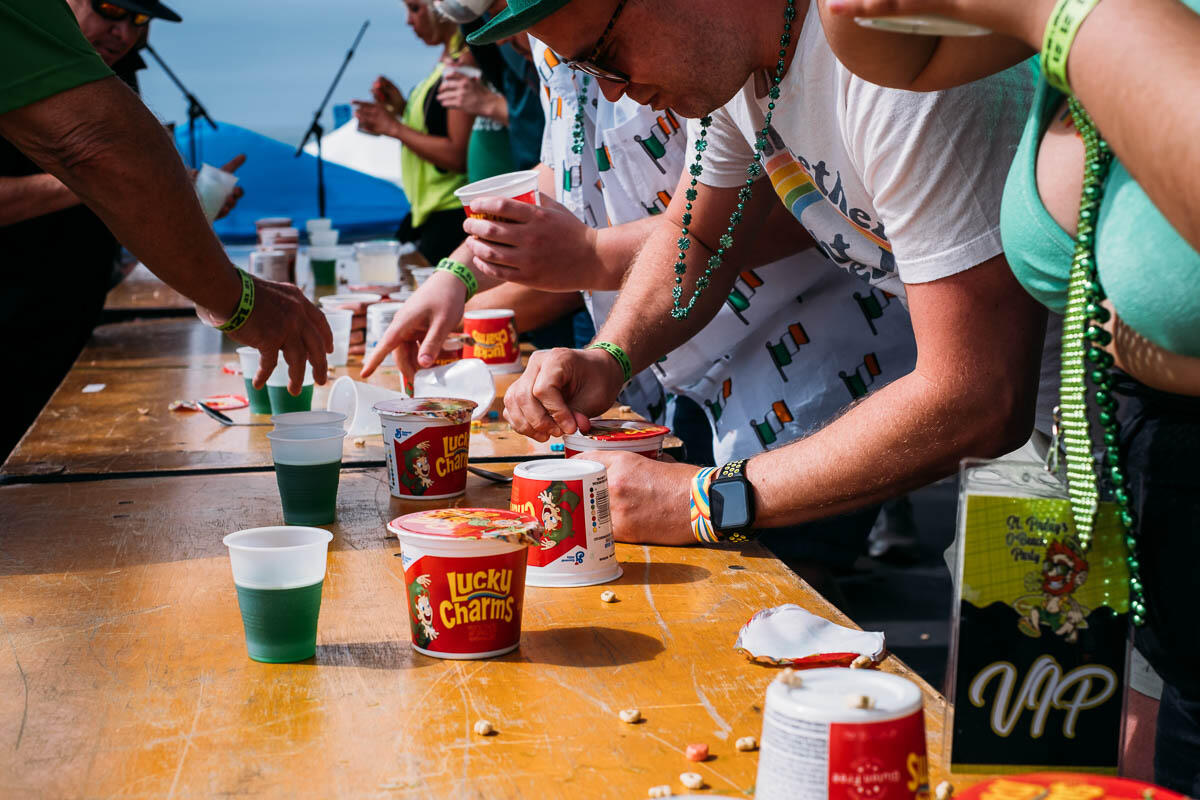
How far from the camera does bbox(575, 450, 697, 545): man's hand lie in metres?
1.65

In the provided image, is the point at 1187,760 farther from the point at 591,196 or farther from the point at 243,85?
the point at 243,85

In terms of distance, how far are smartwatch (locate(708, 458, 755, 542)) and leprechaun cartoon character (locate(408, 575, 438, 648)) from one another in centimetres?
49

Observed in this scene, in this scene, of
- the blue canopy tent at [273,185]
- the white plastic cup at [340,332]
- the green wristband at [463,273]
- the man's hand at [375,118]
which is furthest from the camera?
the blue canopy tent at [273,185]

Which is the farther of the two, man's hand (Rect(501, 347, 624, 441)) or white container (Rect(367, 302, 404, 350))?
white container (Rect(367, 302, 404, 350))

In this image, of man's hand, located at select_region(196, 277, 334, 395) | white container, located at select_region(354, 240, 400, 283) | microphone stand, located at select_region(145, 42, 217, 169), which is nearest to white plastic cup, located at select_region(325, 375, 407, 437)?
man's hand, located at select_region(196, 277, 334, 395)

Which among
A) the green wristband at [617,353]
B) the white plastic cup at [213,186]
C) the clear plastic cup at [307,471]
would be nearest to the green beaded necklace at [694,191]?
the green wristband at [617,353]

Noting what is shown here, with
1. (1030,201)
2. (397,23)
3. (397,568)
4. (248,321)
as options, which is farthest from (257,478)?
(397,23)

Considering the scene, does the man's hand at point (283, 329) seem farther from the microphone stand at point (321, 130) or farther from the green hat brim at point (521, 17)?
the microphone stand at point (321, 130)

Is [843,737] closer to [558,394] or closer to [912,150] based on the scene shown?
[912,150]

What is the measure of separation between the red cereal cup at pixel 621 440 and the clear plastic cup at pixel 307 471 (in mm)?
353

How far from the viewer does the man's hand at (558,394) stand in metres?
1.90

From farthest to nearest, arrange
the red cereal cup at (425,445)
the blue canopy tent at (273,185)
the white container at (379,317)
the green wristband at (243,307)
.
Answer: the blue canopy tent at (273,185)
the white container at (379,317)
the green wristband at (243,307)
the red cereal cup at (425,445)

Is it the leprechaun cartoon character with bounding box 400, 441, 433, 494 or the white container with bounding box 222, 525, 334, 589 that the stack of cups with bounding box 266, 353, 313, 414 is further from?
the white container with bounding box 222, 525, 334, 589

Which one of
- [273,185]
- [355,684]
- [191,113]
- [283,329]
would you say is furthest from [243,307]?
[273,185]
